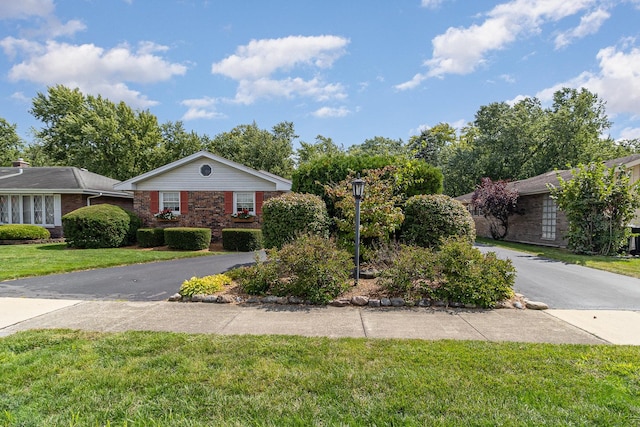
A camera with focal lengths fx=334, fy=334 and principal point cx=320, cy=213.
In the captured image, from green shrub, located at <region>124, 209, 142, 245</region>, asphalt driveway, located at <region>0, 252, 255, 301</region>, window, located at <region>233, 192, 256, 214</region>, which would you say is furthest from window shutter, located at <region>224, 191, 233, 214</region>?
asphalt driveway, located at <region>0, 252, 255, 301</region>

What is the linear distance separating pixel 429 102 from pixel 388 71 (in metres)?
6.07

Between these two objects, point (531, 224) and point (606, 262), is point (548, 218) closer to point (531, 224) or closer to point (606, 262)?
point (531, 224)

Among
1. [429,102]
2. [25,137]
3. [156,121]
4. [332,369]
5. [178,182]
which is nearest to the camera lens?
[332,369]

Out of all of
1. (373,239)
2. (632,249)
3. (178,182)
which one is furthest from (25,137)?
(632,249)

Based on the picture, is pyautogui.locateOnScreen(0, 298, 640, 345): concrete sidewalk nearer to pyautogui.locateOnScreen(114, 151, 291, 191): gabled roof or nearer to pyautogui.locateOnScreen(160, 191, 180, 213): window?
pyautogui.locateOnScreen(114, 151, 291, 191): gabled roof

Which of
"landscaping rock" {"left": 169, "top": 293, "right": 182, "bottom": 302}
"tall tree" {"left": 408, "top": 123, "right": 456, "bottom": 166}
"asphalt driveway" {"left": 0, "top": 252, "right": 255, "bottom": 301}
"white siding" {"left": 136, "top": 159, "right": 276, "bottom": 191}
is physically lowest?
"asphalt driveway" {"left": 0, "top": 252, "right": 255, "bottom": 301}

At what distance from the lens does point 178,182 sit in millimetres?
16031

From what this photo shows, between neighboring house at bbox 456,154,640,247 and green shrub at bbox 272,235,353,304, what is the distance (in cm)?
1227

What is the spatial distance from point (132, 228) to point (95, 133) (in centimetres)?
1714

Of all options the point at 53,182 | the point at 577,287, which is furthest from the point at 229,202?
the point at 577,287

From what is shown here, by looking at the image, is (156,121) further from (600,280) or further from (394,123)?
(600,280)

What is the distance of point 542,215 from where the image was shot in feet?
53.0

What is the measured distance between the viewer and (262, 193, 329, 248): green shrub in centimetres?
766

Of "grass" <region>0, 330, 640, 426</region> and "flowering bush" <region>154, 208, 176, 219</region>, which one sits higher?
"flowering bush" <region>154, 208, 176, 219</region>
